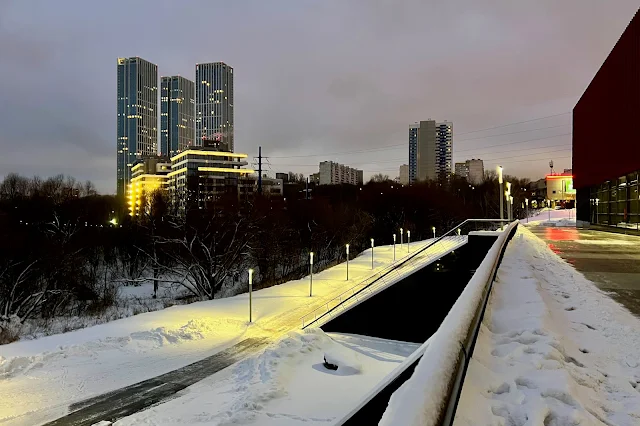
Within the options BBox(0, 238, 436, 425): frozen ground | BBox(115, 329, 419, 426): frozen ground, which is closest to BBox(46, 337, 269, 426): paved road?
BBox(0, 238, 436, 425): frozen ground

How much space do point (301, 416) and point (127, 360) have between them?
8417 mm

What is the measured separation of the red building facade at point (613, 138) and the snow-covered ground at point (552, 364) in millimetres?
24370

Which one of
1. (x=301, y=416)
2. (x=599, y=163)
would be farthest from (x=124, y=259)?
(x=599, y=163)

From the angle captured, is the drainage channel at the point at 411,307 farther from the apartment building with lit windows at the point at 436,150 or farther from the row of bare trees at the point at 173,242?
the apartment building with lit windows at the point at 436,150

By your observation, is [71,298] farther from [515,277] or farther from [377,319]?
[515,277]

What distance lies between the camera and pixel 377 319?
20.1 metres

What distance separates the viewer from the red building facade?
82.2 feet

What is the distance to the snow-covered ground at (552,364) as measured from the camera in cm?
292

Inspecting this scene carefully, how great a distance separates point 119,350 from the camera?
16672mm

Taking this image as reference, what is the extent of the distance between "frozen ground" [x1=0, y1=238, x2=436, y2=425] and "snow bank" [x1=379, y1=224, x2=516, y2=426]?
527 inches

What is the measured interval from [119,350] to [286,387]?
806cm

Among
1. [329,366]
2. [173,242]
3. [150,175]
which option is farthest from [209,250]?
[150,175]

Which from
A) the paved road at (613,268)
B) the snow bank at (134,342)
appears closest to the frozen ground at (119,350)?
the snow bank at (134,342)

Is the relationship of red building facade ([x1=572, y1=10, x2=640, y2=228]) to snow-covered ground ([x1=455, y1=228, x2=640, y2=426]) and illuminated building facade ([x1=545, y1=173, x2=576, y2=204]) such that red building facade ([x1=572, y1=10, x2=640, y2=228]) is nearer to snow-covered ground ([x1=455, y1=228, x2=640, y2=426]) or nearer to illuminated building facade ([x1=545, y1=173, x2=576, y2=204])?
snow-covered ground ([x1=455, y1=228, x2=640, y2=426])
